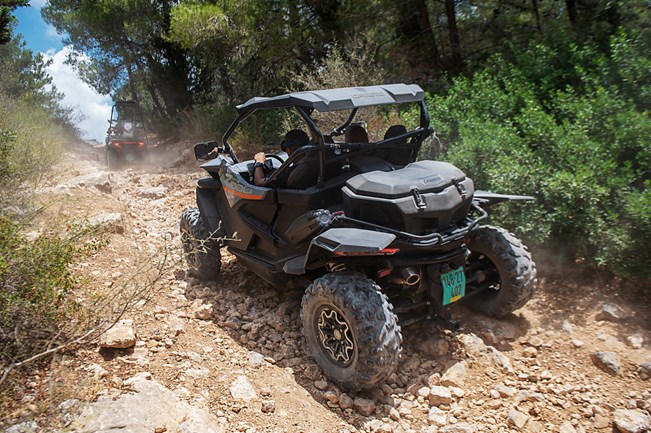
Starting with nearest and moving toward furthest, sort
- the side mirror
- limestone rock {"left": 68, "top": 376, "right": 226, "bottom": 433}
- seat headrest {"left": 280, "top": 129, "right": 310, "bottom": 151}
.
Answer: limestone rock {"left": 68, "top": 376, "right": 226, "bottom": 433} < seat headrest {"left": 280, "top": 129, "right": 310, "bottom": 151} < the side mirror

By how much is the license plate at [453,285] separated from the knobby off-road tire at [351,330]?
0.48 m

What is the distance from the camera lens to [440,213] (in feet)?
11.1

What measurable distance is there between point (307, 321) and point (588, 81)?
4837 mm

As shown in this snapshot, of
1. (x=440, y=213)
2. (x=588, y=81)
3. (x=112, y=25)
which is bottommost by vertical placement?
(x=440, y=213)

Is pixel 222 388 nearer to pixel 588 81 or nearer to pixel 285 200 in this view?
pixel 285 200

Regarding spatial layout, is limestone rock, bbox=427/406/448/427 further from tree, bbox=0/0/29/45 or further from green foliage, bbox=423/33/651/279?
tree, bbox=0/0/29/45

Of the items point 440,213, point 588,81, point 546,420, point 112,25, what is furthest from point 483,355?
point 112,25

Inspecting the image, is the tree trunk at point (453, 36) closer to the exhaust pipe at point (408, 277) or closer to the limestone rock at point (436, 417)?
the exhaust pipe at point (408, 277)

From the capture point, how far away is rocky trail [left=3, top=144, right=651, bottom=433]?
2.98 metres

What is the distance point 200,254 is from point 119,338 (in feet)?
5.22

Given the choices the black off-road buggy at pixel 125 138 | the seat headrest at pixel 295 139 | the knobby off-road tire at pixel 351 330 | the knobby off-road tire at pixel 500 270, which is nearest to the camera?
the knobby off-road tire at pixel 351 330

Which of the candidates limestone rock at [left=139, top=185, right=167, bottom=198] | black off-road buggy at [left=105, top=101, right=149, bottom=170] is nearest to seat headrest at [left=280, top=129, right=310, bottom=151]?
limestone rock at [left=139, top=185, right=167, bottom=198]

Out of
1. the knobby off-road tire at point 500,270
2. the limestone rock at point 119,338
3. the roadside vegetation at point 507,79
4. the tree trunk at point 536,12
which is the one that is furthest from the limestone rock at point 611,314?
the tree trunk at point 536,12

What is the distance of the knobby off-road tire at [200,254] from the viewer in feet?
16.5
